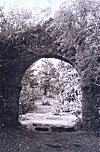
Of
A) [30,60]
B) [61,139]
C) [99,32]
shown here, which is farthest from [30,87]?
[99,32]

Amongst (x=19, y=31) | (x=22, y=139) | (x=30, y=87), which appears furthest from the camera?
(x=30, y=87)

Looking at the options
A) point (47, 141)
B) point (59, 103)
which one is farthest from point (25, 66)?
point (59, 103)

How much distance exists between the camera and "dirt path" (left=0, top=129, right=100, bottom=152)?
900 cm

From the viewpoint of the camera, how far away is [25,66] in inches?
441

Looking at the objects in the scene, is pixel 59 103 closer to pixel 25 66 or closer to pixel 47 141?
pixel 25 66

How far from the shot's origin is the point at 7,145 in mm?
9164

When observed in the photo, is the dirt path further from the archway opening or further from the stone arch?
the archway opening

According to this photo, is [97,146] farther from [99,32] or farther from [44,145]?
[99,32]

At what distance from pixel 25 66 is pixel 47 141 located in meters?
2.95

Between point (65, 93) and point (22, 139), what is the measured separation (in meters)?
4.76

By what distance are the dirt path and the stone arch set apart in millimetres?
680

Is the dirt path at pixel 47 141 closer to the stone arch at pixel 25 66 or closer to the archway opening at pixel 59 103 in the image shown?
the stone arch at pixel 25 66

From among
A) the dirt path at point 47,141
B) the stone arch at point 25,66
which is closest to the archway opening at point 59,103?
the stone arch at point 25,66

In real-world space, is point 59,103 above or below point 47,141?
above
